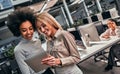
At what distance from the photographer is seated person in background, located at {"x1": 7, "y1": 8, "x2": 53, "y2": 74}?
7.97ft

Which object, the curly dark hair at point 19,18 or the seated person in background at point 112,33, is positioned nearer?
the curly dark hair at point 19,18

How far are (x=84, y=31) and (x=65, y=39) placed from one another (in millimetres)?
2832

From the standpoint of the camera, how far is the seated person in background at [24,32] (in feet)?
7.97

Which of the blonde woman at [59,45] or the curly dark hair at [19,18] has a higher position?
the curly dark hair at [19,18]

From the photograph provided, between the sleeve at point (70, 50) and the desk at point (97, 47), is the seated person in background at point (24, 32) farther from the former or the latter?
the desk at point (97, 47)

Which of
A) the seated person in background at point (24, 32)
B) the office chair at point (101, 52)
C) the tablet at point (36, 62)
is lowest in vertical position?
the office chair at point (101, 52)

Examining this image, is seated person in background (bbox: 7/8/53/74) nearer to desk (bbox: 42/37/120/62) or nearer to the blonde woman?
the blonde woman

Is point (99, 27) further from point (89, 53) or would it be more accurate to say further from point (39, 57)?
point (39, 57)

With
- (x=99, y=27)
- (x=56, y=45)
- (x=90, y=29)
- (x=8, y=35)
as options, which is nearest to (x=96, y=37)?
(x=90, y=29)

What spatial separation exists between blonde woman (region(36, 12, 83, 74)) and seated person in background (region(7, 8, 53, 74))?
27 centimetres

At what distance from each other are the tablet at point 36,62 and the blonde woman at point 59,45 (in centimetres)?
21

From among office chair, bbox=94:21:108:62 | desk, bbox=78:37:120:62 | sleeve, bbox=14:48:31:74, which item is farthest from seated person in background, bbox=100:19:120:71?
sleeve, bbox=14:48:31:74

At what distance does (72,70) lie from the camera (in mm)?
2174

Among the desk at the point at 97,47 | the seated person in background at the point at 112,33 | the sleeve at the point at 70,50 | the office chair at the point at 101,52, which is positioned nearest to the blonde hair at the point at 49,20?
the sleeve at the point at 70,50
